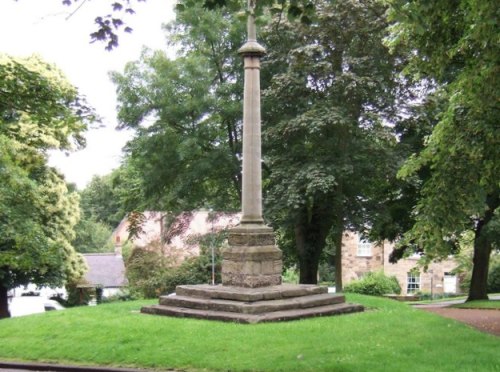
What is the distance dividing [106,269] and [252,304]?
3884 cm

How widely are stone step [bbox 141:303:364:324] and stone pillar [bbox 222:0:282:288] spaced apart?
4.54 ft

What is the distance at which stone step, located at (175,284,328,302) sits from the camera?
543 inches

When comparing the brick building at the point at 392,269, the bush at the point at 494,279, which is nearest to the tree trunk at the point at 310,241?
the brick building at the point at 392,269

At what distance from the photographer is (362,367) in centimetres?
845

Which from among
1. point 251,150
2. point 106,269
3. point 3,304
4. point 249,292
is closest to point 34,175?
point 3,304

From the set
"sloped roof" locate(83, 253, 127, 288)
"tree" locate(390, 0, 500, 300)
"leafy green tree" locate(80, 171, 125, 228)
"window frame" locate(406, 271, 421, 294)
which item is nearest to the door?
"window frame" locate(406, 271, 421, 294)

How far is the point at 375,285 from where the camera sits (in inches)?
1635

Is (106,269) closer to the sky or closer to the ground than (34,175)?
closer to the ground

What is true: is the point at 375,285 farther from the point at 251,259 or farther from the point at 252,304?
the point at 252,304

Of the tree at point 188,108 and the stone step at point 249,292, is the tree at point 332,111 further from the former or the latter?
the stone step at point 249,292

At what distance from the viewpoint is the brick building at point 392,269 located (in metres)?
47.4

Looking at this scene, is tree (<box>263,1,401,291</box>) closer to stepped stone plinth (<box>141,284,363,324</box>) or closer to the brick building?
stepped stone plinth (<box>141,284,363,324</box>)

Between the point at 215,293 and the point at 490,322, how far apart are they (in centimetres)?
803

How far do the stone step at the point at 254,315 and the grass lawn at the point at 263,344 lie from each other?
0.42 metres
